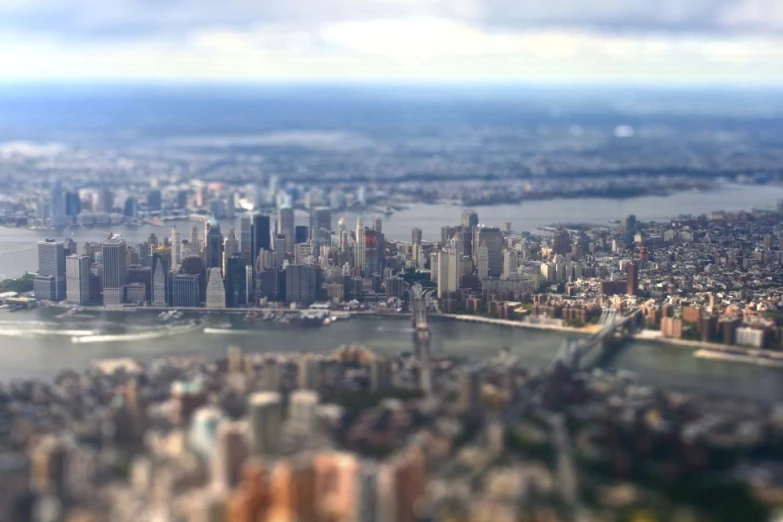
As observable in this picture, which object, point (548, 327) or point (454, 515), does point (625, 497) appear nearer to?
point (454, 515)

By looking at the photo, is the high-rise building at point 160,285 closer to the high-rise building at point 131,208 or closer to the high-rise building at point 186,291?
the high-rise building at point 186,291

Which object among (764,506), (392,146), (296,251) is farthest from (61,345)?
(392,146)

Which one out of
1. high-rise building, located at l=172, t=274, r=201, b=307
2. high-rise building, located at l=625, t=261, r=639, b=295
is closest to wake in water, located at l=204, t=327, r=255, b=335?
high-rise building, located at l=172, t=274, r=201, b=307

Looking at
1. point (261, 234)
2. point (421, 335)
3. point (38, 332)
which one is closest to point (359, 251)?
point (261, 234)

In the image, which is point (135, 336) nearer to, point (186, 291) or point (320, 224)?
point (186, 291)

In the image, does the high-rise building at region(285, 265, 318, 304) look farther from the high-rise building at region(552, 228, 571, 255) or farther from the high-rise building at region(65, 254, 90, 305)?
the high-rise building at region(552, 228, 571, 255)

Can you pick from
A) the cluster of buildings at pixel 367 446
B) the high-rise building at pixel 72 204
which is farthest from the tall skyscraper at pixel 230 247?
the high-rise building at pixel 72 204
